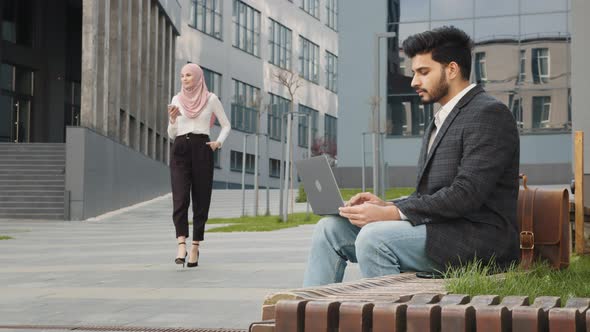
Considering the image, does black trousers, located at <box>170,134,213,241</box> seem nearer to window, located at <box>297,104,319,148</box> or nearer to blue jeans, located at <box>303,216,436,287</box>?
blue jeans, located at <box>303,216,436,287</box>

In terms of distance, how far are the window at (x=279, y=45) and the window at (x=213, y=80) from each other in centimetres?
818

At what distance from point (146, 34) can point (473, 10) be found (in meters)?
14.4

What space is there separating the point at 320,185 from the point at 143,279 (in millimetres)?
4441

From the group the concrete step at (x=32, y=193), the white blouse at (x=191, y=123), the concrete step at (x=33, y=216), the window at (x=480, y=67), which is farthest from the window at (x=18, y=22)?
the white blouse at (x=191, y=123)

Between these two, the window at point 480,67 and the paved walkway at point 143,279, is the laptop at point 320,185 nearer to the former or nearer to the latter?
the paved walkway at point 143,279

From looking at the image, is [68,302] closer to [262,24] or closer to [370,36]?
[370,36]

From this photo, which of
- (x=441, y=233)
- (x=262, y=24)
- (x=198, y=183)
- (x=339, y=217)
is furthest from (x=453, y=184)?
(x=262, y=24)

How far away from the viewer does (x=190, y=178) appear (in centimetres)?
998

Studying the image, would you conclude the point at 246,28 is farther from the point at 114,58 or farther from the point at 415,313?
the point at 415,313

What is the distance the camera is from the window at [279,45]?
68312mm

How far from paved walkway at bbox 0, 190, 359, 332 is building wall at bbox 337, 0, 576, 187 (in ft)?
83.8

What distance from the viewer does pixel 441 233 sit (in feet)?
14.0

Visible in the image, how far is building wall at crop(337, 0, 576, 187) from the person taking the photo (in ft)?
135

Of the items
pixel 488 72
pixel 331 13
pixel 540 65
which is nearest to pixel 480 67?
pixel 488 72
